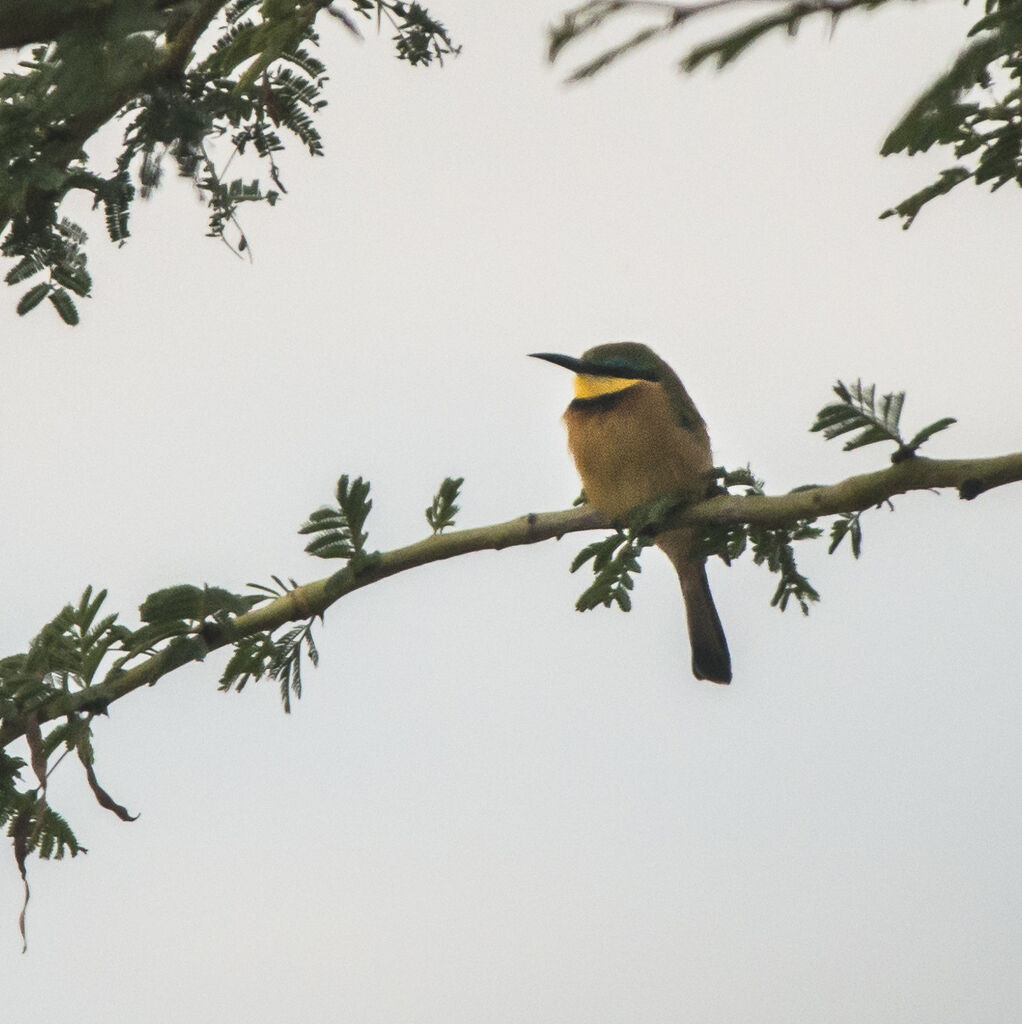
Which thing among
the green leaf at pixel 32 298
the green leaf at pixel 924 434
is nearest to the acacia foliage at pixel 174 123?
the green leaf at pixel 32 298

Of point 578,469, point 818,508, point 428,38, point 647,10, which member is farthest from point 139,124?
point 578,469

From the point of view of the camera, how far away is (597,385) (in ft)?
17.0

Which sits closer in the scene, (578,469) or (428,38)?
(428,38)

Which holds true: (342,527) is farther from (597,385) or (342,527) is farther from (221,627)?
(597,385)

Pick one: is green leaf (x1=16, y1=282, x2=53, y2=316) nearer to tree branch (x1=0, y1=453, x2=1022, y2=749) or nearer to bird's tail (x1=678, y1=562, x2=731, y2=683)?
tree branch (x1=0, y1=453, x2=1022, y2=749)

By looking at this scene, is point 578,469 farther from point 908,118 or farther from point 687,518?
point 908,118

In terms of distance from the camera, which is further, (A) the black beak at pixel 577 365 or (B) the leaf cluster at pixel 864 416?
(A) the black beak at pixel 577 365

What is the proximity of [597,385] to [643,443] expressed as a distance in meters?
0.64

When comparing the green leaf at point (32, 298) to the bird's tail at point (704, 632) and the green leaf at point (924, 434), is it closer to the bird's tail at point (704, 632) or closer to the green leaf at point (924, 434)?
the green leaf at point (924, 434)

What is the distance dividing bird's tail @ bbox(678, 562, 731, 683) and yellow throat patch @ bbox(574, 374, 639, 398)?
0.72 m

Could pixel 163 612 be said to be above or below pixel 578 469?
below

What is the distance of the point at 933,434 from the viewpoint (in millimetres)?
2252

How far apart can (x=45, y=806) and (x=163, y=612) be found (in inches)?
16.3

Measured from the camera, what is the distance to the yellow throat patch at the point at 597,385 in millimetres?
5102
